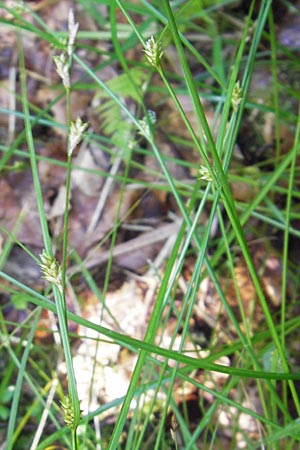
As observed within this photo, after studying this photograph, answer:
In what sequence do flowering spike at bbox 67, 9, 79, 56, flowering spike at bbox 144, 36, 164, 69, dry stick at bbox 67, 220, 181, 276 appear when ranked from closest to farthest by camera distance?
flowering spike at bbox 144, 36, 164, 69, flowering spike at bbox 67, 9, 79, 56, dry stick at bbox 67, 220, 181, 276

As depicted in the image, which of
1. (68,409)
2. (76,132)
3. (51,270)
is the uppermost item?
(76,132)

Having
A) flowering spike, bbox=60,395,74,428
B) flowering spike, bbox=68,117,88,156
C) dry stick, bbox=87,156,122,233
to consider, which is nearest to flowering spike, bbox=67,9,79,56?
flowering spike, bbox=68,117,88,156

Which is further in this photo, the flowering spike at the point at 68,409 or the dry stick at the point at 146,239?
the dry stick at the point at 146,239

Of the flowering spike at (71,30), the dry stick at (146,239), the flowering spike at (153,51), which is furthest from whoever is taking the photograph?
the dry stick at (146,239)

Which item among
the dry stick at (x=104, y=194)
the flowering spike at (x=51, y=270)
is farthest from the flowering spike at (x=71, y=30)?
the dry stick at (x=104, y=194)

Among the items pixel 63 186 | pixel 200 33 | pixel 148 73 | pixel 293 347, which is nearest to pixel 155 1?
pixel 148 73

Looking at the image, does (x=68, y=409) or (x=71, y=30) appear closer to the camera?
(x=68, y=409)

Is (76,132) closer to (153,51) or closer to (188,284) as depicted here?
(153,51)

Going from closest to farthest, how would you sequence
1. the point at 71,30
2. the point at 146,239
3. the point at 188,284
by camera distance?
the point at 71,30, the point at 188,284, the point at 146,239

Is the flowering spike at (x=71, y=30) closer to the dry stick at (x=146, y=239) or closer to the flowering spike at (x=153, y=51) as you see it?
the flowering spike at (x=153, y=51)

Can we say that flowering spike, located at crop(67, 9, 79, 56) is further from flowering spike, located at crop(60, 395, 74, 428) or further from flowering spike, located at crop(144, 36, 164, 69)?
flowering spike, located at crop(60, 395, 74, 428)

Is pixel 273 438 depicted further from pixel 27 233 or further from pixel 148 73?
pixel 148 73

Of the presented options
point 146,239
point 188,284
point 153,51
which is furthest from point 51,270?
point 146,239
